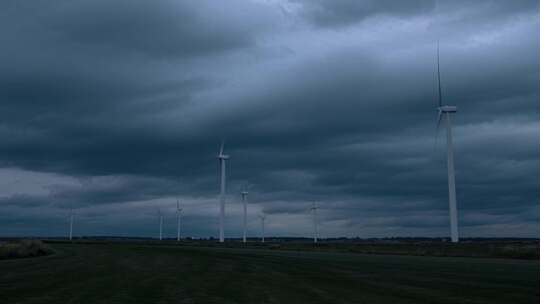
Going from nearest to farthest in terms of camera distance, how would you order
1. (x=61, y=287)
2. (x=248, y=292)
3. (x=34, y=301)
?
(x=34, y=301) < (x=248, y=292) < (x=61, y=287)

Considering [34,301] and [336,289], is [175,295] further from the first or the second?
[336,289]

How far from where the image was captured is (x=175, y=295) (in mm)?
31047

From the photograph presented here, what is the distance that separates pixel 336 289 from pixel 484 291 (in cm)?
772

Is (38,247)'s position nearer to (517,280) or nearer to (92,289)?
(92,289)

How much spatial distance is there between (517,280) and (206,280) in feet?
65.9

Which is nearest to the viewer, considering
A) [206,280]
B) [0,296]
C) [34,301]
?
[34,301]

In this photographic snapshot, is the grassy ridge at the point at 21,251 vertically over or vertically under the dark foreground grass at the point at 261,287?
over

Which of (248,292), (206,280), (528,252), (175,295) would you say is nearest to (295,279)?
(206,280)

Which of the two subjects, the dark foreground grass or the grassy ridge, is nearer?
the dark foreground grass

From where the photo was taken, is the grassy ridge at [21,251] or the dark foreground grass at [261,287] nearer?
the dark foreground grass at [261,287]

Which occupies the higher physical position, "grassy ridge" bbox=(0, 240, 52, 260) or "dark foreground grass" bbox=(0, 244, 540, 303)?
"grassy ridge" bbox=(0, 240, 52, 260)

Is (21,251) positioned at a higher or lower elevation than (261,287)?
higher

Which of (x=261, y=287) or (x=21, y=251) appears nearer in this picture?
(x=261, y=287)

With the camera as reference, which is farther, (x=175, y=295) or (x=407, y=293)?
(x=407, y=293)
